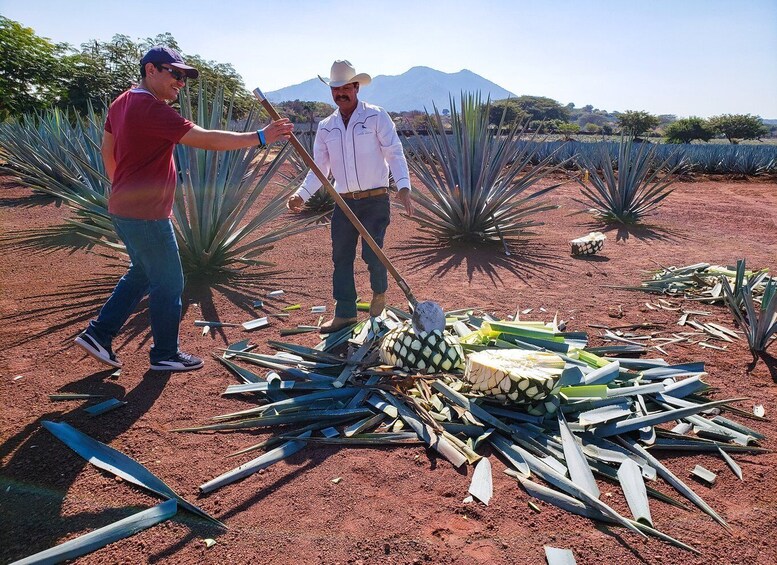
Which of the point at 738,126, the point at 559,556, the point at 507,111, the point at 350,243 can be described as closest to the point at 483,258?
the point at 350,243

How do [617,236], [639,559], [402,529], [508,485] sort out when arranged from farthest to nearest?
[617,236]
[508,485]
[402,529]
[639,559]

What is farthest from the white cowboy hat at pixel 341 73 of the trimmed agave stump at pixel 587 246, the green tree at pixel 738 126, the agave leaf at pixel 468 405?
the green tree at pixel 738 126

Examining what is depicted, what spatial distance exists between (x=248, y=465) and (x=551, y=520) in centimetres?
108

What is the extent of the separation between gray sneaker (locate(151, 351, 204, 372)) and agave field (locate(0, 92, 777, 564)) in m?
0.06

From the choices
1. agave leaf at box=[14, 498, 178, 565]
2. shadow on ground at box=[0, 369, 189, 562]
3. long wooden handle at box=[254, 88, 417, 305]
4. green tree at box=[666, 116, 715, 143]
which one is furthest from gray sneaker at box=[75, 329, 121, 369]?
green tree at box=[666, 116, 715, 143]

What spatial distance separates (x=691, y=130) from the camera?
47.5 meters

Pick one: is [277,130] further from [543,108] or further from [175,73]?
[543,108]

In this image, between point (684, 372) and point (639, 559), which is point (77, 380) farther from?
point (684, 372)

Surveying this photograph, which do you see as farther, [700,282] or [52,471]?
[700,282]

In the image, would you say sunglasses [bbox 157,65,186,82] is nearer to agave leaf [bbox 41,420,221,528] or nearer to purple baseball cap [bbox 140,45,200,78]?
purple baseball cap [bbox 140,45,200,78]

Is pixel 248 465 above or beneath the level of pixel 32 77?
→ beneath

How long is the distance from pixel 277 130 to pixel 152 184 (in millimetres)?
654

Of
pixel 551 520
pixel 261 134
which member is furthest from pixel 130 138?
pixel 551 520

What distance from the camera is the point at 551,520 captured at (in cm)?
185
